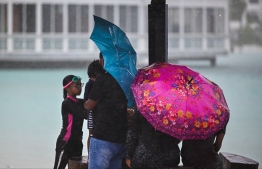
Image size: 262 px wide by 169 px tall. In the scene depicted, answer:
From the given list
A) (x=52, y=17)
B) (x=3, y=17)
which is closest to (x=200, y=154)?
(x=52, y=17)

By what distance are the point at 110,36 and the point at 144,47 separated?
2900cm

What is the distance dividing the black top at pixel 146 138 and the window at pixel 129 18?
98.9ft

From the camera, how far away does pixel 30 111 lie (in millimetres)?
15844

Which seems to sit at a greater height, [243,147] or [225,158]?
[225,158]

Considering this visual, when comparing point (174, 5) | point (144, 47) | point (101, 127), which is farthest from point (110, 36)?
point (174, 5)

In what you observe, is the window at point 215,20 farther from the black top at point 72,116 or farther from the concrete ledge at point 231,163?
the concrete ledge at point 231,163

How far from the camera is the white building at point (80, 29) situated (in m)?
32.6

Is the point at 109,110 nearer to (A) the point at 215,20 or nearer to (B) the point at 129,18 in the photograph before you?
(B) the point at 129,18

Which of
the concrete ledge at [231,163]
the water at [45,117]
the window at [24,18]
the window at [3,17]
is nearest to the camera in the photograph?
the concrete ledge at [231,163]

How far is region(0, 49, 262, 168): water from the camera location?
9.41m

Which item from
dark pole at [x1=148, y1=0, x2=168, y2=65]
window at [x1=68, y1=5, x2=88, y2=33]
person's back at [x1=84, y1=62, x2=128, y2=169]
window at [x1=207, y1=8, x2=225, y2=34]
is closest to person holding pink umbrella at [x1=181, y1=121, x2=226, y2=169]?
person's back at [x1=84, y1=62, x2=128, y2=169]

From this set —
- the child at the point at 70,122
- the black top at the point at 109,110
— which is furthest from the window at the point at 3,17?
the black top at the point at 109,110

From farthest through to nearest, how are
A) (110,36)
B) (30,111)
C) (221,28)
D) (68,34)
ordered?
(221,28) < (68,34) < (30,111) < (110,36)

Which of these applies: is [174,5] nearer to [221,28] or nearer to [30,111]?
[221,28]
